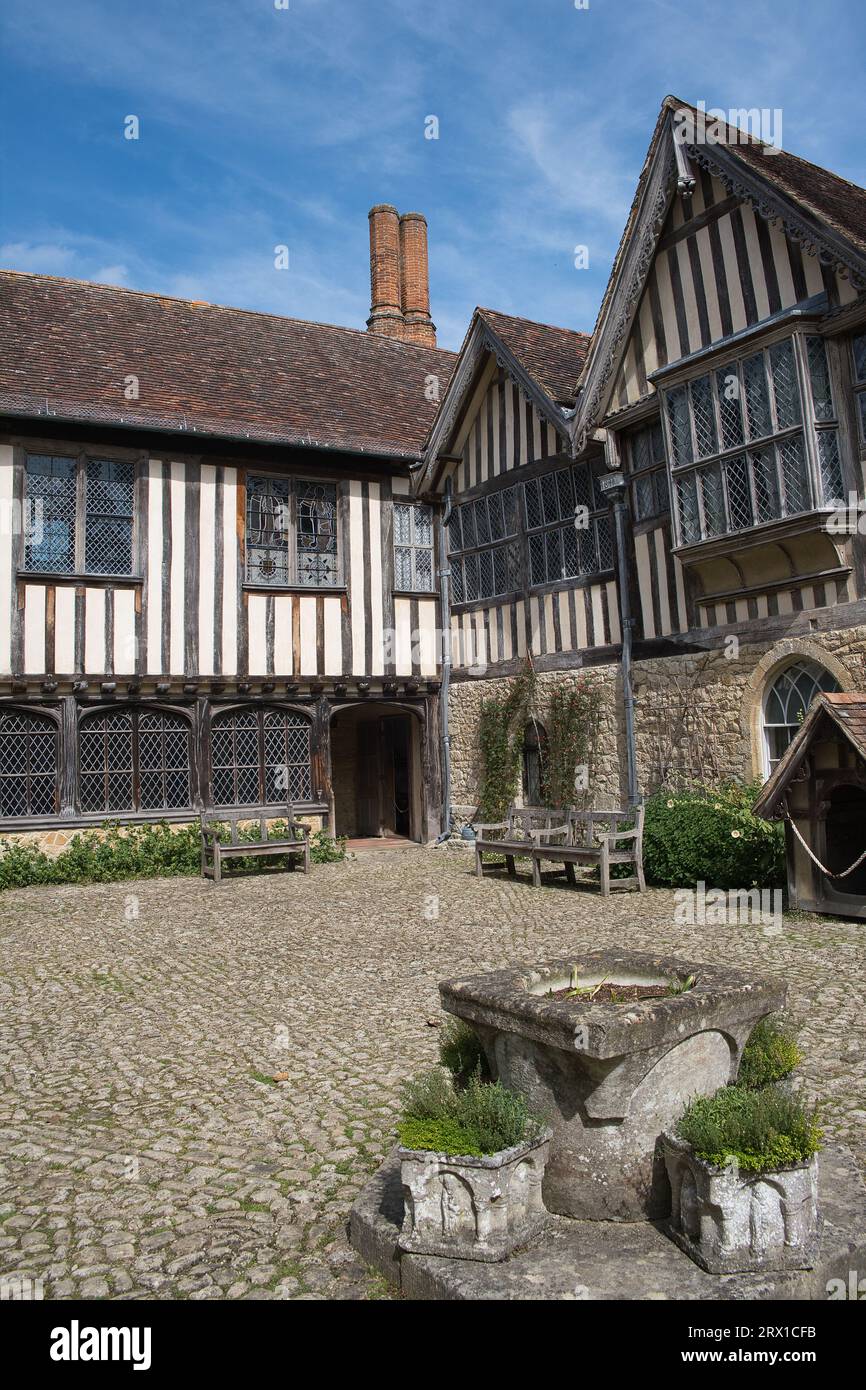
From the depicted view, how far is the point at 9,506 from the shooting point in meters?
12.2

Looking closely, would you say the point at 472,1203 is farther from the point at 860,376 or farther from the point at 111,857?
the point at 111,857

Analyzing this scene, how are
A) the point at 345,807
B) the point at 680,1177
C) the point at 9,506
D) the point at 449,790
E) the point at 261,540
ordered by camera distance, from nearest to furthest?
1. the point at 680,1177
2. the point at 9,506
3. the point at 261,540
4. the point at 449,790
5. the point at 345,807

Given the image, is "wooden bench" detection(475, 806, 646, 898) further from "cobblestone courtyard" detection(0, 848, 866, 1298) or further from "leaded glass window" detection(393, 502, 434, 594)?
"leaded glass window" detection(393, 502, 434, 594)

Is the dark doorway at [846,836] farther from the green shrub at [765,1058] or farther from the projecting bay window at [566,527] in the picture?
the green shrub at [765,1058]

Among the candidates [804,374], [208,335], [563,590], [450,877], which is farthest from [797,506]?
[208,335]

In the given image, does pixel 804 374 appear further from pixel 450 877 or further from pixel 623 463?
pixel 450 877

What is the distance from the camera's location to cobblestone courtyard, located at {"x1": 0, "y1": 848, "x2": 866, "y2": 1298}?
3.12 meters

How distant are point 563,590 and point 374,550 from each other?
3105 mm

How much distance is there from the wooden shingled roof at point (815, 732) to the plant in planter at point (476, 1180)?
5378 mm

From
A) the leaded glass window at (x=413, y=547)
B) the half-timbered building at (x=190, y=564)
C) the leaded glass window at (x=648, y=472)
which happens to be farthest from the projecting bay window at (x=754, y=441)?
the leaded glass window at (x=413, y=547)

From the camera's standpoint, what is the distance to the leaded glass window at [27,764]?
12.3m

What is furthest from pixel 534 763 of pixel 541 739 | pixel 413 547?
pixel 413 547

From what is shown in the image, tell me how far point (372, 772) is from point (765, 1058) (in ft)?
47.0

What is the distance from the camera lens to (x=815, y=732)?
25.7ft
